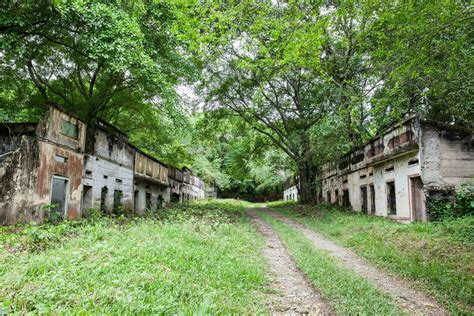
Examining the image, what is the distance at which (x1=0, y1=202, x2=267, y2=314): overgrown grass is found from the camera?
3973mm

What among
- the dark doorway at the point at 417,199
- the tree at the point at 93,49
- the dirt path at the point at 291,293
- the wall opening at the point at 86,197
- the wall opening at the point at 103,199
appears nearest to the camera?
the dirt path at the point at 291,293

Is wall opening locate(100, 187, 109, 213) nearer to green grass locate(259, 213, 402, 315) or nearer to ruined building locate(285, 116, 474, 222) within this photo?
green grass locate(259, 213, 402, 315)

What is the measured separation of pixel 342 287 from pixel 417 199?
28.0ft

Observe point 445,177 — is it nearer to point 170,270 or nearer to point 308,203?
point 170,270

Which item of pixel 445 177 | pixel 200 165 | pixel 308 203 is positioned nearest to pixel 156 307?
pixel 445 177

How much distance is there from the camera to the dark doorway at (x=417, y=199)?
1212 cm

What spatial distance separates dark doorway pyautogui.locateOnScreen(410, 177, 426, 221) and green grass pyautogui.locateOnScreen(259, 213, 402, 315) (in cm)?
602

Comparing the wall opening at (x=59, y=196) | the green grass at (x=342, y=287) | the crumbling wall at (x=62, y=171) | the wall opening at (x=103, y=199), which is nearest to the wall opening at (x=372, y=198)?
the green grass at (x=342, y=287)

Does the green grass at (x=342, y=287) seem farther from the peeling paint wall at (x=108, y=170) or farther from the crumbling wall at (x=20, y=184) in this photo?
the peeling paint wall at (x=108, y=170)

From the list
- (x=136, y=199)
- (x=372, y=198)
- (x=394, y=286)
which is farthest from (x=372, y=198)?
(x=136, y=199)

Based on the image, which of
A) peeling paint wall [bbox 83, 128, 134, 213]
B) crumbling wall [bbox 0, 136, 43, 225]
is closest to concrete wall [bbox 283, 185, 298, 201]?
peeling paint wall [bbox 83, 128, 134, 213]

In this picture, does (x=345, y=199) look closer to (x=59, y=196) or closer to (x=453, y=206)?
(x=453, y=206)

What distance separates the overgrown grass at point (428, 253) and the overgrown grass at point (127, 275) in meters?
3.13

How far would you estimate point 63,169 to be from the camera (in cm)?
1185
